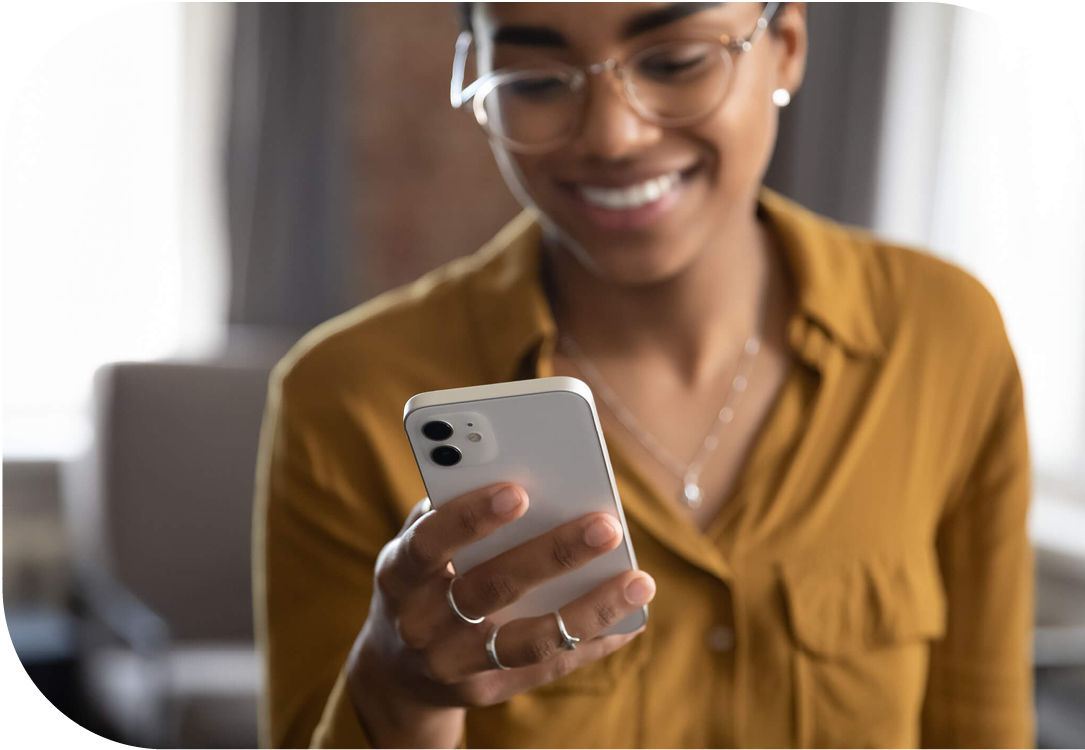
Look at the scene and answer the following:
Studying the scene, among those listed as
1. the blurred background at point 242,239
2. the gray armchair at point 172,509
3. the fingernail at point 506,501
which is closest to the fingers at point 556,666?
the fingernail at point 506,501

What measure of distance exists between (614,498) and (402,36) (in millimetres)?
2267

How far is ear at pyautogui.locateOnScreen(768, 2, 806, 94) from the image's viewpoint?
0.69 metres

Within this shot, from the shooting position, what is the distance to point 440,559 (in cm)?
48

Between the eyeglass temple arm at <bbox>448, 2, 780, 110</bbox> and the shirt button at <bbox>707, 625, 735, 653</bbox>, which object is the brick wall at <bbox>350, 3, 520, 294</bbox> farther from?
the shirt button at <bbox>707, 625, 735, 653</bbox>

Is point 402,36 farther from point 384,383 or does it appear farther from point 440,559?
point 440,559

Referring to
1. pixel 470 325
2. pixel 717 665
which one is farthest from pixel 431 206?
pixel 717 665

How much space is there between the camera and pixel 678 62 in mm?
631

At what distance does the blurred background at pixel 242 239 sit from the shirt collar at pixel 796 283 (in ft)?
2.89

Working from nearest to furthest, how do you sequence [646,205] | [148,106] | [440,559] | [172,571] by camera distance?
1. [440,559]
2. [646,205]
3. [172,571]
4. [148,106]

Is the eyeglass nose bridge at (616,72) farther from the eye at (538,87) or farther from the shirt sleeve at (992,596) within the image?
the shirt sleeve at (992,596)

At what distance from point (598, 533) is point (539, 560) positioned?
3 cm

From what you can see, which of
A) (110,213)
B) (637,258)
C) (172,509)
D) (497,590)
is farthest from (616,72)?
(110,213)

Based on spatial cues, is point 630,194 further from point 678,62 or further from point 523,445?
point 523,445

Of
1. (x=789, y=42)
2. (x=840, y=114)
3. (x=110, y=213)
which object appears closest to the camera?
(x=789, y=42)
